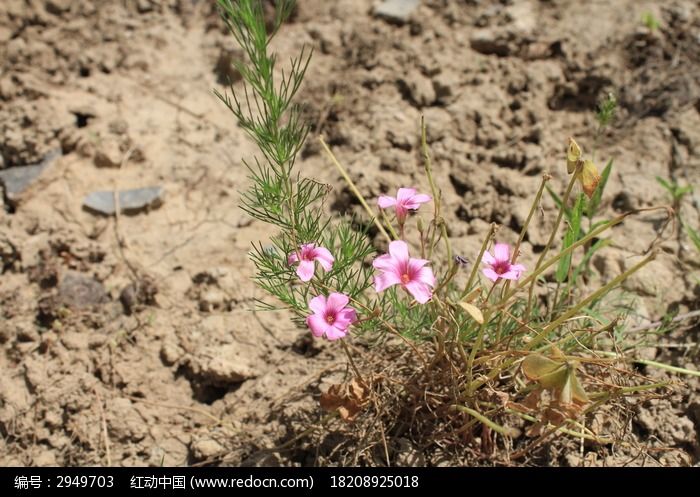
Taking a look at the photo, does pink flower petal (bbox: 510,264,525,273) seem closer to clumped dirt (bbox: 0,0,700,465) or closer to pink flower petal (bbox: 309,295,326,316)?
pink flower petal (bbox: 309,295,326,316)

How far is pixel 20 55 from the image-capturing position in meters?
3.94

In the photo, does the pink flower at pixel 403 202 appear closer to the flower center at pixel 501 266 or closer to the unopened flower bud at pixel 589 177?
the flower center at pixel 501 266

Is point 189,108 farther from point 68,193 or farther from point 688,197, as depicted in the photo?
point 688,197

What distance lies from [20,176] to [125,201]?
1.93 ft

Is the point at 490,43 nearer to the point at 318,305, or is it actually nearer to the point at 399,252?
the point at 399,252

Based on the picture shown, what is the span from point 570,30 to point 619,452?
245 centimetres

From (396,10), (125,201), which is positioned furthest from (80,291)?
(396,10)

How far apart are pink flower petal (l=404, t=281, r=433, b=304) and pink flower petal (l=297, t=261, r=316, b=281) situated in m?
0.29

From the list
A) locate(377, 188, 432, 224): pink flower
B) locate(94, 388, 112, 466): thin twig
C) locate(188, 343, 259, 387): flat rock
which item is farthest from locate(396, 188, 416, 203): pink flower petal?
locate(94, 388, 112, 466): thin twig

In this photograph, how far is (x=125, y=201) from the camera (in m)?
3.43

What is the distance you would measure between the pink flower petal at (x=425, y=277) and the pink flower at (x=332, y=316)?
0.22 metres

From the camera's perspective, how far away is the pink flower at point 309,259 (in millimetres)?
1970

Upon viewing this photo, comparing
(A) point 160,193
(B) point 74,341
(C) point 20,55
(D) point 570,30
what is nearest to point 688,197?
(D) point 570,30

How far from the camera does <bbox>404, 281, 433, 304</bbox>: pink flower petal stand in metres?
1.88
